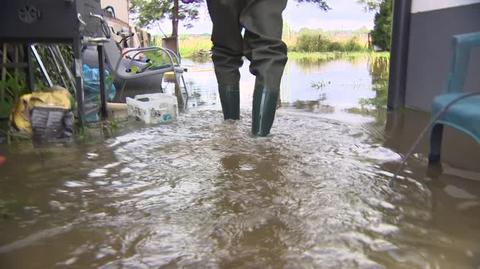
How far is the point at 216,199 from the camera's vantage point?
1587mm

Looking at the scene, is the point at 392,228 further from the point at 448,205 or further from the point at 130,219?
the point at 130,219

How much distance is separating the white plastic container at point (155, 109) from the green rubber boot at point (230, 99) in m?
0.50

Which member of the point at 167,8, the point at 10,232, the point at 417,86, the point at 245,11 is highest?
the point at 167,8

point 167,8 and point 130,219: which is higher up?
point 167,8

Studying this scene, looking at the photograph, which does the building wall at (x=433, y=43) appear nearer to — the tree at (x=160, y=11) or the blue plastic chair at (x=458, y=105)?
the blue plastic chair at (x=458, y=105)

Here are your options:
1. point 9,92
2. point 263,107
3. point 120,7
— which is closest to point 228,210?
point 263,107

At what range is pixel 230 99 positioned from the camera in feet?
9.33

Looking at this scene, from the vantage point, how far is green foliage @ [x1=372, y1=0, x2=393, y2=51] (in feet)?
29.7

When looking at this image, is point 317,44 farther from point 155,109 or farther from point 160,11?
point 155,109

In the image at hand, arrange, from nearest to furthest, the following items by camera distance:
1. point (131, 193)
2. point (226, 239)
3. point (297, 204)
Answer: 1. point (226, 239)
2. point (297, 204)
3. point (131, 193)

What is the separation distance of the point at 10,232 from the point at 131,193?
0.43m

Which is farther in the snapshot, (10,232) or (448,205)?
(448,205)

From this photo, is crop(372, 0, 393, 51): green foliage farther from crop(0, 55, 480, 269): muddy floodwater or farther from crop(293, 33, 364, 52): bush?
crop(0, 55, 480, 269): muddy floodwater

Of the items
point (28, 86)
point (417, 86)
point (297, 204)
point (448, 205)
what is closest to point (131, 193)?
point (297, 204)
